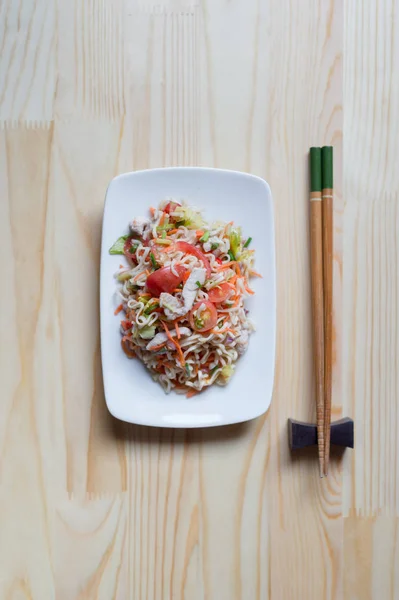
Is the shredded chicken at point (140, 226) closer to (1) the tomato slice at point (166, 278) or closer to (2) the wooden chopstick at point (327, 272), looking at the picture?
(1) the tomato slice at point (166, 278)

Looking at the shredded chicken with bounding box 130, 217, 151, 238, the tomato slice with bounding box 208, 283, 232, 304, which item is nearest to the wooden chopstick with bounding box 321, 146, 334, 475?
the tomato slice with bounding box 208, 283, 232, 304

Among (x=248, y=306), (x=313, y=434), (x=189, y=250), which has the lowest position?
(x=313, y=434)

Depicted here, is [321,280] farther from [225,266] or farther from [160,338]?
[160,338]

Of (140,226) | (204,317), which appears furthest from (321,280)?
(140,226)

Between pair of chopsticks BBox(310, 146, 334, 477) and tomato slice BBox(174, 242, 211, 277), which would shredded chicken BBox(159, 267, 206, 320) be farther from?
pair of chopsticks BBox(310, 146, 334, 477)

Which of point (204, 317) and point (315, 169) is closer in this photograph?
point (204, 317)

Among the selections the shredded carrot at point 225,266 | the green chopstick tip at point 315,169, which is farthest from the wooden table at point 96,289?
the shredded carrot at point 225,266
